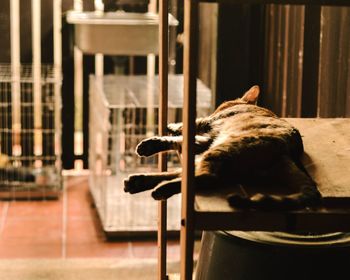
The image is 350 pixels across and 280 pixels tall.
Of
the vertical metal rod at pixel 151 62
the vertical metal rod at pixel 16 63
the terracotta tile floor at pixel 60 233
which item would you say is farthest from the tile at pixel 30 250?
the vertical metal rod at pixel 151 62

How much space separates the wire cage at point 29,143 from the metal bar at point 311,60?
149 centimetres

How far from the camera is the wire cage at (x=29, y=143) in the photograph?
4130mm

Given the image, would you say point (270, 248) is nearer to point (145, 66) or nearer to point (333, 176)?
Result: point (333, 176)

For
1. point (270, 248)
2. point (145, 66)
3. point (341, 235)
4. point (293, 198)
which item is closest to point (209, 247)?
point (270, 248)

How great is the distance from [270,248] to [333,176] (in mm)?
207

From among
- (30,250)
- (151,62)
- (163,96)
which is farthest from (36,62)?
(163,96)

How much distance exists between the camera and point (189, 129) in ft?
3.88

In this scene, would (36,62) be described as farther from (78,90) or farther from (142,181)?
(142,181)

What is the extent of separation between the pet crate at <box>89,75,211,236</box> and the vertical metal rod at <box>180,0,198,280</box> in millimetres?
2176

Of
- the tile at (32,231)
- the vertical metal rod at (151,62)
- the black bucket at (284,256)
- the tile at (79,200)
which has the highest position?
the vertical metal rod at (151,62)

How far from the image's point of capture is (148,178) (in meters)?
1.34

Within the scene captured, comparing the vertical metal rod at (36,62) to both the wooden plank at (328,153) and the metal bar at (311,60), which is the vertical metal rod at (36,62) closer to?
the metal bar at (311,60)

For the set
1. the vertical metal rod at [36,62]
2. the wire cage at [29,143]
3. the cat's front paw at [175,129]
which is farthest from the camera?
the vertical metal rod at [36,62]

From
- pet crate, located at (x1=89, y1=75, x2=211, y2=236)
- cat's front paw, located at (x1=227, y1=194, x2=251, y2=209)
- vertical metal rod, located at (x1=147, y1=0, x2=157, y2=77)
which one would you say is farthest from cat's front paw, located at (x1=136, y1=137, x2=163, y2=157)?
vertical metal rod, located at (x1=147, y1=0, x2=157, y2=77)
